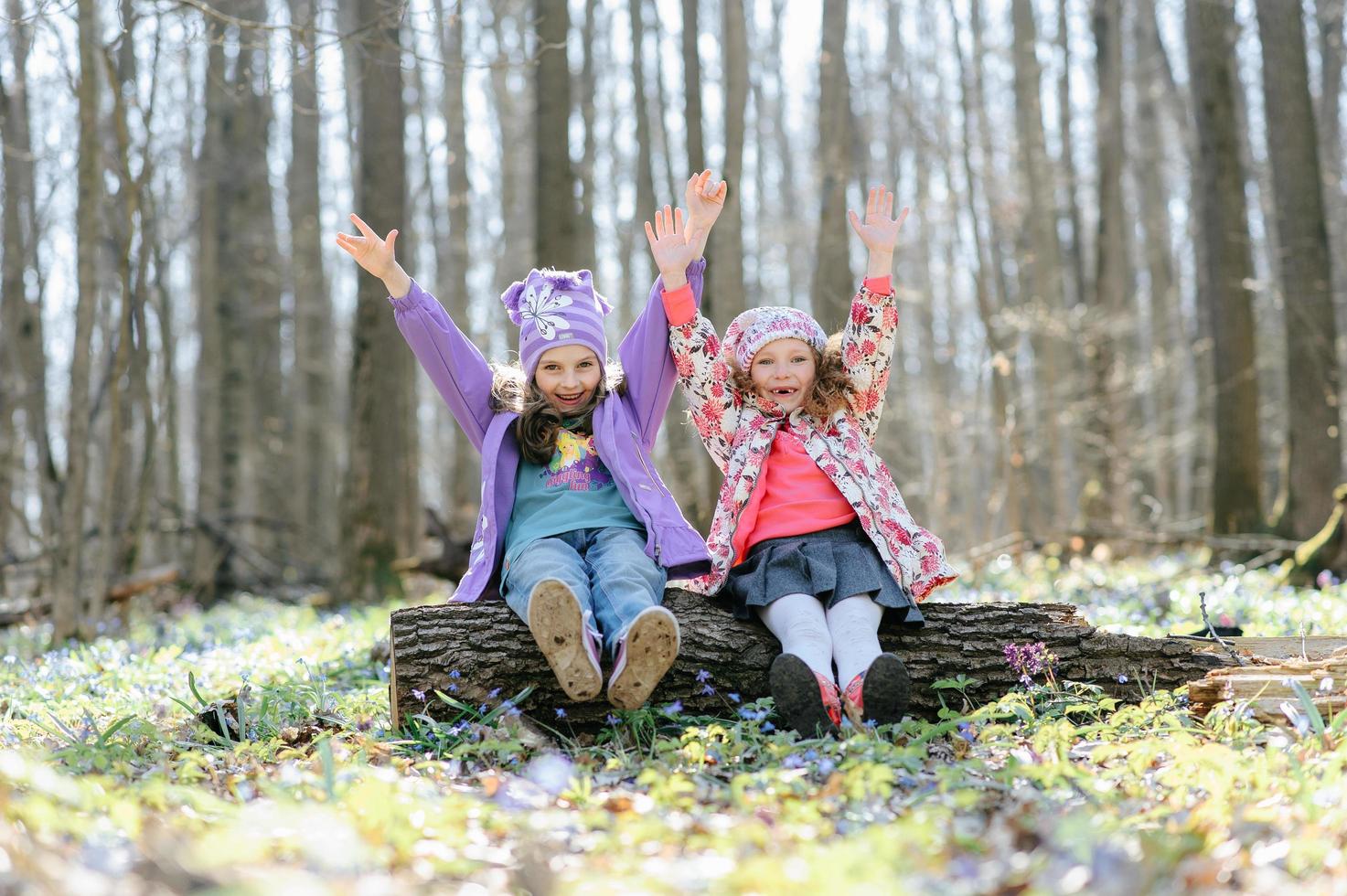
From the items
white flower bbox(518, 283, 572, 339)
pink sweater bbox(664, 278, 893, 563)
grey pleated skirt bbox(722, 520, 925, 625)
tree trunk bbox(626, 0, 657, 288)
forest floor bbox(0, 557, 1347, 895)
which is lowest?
forest floor bbox(0, 557, 1347, 895)

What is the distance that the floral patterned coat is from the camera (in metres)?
4.17

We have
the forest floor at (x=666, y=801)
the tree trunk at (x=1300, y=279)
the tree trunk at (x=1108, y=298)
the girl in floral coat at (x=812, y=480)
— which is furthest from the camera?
the tree trunk at (x=1108, y=298)

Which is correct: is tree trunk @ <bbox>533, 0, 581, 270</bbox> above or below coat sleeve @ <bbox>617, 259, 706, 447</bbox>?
above

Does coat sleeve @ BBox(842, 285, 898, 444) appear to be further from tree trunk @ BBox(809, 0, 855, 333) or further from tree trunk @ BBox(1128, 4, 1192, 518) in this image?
tree trunk @ BBox(1128, 4, 1192, 518)

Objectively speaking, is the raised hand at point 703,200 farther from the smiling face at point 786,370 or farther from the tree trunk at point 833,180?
the tree trunk at point 833,180

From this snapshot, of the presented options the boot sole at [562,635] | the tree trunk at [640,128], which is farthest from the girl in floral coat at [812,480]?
the tree trunk at [640,128]

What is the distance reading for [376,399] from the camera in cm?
882

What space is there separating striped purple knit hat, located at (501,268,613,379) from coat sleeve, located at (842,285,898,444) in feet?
3.28

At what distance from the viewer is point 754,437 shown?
4371 millimetres

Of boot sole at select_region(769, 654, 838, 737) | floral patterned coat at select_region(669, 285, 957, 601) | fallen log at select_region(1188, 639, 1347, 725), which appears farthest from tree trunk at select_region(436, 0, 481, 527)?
fallen log at select_region(1188, 639, 1347, 725)

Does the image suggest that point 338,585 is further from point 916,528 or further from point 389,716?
point 916,528

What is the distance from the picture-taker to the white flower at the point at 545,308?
4.35 metres

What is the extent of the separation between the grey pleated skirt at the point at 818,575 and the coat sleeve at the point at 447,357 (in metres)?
1.24

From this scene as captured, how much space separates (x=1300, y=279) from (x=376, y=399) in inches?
275
